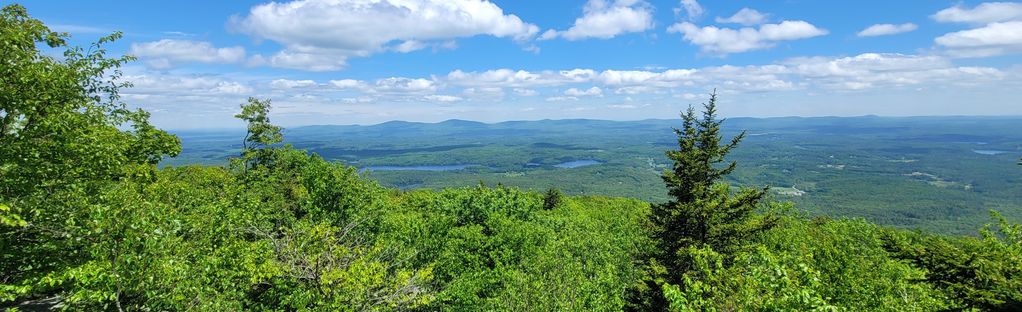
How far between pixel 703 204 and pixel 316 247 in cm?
1643

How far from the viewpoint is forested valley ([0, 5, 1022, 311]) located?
10.4 meters

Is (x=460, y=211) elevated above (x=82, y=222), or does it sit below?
below

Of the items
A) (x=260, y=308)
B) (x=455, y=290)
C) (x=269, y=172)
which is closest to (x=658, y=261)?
(x=455, y=290)

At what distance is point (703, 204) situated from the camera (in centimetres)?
2152

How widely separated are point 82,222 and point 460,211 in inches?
987

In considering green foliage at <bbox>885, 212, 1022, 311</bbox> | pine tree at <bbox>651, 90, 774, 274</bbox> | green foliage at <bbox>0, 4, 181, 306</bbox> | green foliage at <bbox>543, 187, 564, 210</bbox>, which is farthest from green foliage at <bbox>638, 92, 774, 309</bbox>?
green foliage at <bbox>543, 187, 564, 210</bbox>

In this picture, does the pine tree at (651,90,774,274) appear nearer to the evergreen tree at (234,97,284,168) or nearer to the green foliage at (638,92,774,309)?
the green foliage at (638,92,774,309)

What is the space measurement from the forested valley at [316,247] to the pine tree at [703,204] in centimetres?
8

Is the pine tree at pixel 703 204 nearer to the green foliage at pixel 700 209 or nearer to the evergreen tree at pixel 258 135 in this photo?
the green foliage at pixel 700 209

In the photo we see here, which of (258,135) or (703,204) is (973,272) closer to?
(703,204)

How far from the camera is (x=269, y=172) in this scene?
34.5 m

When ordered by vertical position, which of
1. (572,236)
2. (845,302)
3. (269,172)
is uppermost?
(269,172)

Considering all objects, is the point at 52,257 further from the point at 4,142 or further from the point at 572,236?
the point at 572,236

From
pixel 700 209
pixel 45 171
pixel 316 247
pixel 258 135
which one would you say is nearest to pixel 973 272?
pixel 700 209
